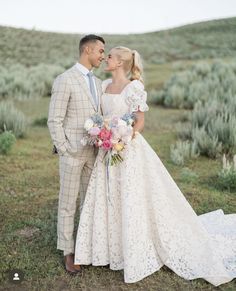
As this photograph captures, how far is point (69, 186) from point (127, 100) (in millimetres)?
1053

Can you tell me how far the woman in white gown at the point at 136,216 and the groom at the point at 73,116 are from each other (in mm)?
136

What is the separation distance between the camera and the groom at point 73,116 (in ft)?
15.8

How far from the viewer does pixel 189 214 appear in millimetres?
5484

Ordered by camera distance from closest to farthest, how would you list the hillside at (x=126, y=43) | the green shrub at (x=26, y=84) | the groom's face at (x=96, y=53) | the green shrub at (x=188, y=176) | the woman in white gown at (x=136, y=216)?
the groom's face at (x=96, y=53) < the woman in white gown at (x=136, y=216) < the green shrub at (x=188, y=176) < the green shrub at (x=26, y=84) < the hillside at (x=126, y=43)

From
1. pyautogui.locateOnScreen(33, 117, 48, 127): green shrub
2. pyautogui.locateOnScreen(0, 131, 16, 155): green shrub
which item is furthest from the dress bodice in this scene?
pyautogui.locateOnScreen(33, 117, 48, 127): green shrub

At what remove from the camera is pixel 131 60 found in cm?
506

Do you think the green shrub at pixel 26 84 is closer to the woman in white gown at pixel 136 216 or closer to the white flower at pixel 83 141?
the woman in white gown at pixel 136 216

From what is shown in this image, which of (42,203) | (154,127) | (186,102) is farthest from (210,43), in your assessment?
(42,203)

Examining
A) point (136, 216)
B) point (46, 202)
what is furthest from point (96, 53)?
point (46, 202)

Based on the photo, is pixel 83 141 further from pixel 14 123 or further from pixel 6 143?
pixel 14 123

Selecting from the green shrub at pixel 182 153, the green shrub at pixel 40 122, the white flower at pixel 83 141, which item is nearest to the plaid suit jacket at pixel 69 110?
the white flower at pixel 83 141

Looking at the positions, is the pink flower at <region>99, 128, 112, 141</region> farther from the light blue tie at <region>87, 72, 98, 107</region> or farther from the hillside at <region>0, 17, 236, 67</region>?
the hillside at <region>0, 17, 236, 67</region>

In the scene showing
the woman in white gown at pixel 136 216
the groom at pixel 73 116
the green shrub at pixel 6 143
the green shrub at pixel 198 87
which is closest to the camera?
the groom at pixel 73 116

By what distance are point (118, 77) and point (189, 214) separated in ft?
5.47
